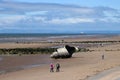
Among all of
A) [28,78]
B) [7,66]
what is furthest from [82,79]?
[7,66]

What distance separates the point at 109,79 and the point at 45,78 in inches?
266

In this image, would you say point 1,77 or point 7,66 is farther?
point 7,66

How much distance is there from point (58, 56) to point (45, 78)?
25.7 metres

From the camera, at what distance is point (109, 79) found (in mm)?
32000

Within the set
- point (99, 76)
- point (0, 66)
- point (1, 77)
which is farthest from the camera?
point (0, 66)

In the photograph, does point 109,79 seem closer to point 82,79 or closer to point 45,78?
point 82,79

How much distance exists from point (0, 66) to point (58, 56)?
1358 cm

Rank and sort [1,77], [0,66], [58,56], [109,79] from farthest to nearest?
[58,56] < [0,66] < [1,77] < [109,79]

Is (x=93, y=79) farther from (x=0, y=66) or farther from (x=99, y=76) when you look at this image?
(x=0, y=66)

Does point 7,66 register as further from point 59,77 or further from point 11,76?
point 59,77

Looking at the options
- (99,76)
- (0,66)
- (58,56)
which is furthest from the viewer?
(58,56)

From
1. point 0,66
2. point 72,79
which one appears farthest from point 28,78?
point 0,66

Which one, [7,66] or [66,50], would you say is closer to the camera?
[7,66]

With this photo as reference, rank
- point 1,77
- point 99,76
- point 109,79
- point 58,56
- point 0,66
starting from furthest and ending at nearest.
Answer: point 58,56 → point 0,66 → point 1,77 → point 99,76 → point 109,79
